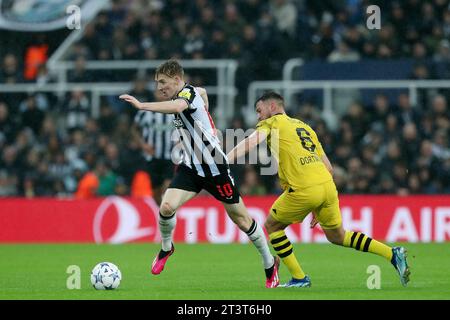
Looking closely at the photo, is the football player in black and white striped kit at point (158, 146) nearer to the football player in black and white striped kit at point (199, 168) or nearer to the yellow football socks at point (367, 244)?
the football player in black and white striped kit at point (199, 168)

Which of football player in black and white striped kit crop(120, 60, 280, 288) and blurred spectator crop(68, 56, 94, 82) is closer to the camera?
football player in black and white striped kit crop(120, 60, 280, 288)

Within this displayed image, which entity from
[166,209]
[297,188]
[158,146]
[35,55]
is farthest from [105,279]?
[35,55]

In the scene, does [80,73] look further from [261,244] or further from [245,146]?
[245,146]

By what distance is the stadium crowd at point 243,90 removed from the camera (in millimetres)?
17594

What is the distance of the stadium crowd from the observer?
17594 mm

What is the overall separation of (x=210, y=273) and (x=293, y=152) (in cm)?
239

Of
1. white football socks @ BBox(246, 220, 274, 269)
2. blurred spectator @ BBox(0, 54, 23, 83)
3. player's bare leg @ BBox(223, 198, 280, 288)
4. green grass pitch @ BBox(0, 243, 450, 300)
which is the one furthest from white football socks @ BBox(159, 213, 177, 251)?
blurred spectator @ BBox(0, 54, 23, 83)

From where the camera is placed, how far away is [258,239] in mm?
9703

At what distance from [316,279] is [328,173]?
1302 millimetres

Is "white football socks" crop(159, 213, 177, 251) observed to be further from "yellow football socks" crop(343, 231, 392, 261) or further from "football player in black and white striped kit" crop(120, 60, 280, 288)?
"yellow football socks" crop(343, 231, 392, 261)

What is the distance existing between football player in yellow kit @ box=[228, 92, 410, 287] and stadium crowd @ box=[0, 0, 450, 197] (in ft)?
25.7

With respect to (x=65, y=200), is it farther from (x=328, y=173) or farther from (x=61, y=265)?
(x=328, y=173)

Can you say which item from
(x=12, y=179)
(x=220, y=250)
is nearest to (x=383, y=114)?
(x=220, y=250)

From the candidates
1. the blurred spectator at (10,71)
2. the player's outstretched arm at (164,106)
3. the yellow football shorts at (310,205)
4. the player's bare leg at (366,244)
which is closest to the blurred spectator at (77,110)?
the blurred spectator at (10,71)
